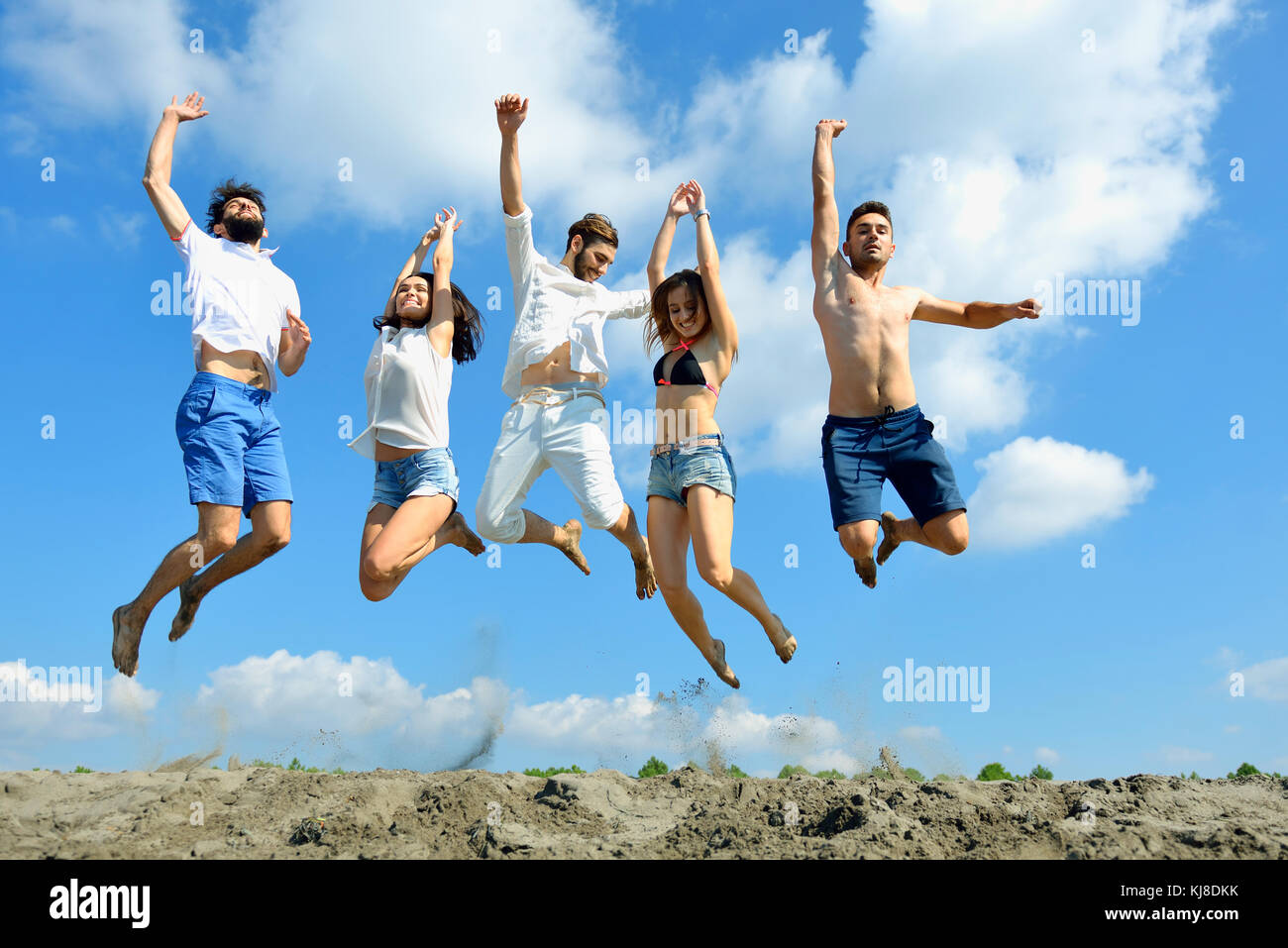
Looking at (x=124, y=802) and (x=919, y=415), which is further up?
(x=919, y=415)

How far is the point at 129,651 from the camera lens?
726 centimetres

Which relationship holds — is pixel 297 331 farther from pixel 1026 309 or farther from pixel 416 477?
pixel 1026 309

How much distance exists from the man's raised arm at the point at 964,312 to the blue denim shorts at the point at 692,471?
215 centimetres

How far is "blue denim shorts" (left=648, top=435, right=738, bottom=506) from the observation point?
6.88m

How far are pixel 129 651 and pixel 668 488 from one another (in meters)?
4.46

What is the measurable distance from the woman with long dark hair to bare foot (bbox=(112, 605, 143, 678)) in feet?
5.98

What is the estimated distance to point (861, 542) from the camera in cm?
728

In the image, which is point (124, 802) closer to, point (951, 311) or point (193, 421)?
point (193, 421)

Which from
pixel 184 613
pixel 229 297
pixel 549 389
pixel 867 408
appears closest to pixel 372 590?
pixel 184 613

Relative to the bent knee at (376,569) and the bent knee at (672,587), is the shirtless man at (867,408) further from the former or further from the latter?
the bent knee at (376,569)

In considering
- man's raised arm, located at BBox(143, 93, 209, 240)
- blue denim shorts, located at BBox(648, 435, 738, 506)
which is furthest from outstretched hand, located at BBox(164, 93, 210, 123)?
blue denim shorts, located at BBox(648, 435, 738, 506)

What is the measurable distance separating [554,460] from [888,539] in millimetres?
2887
